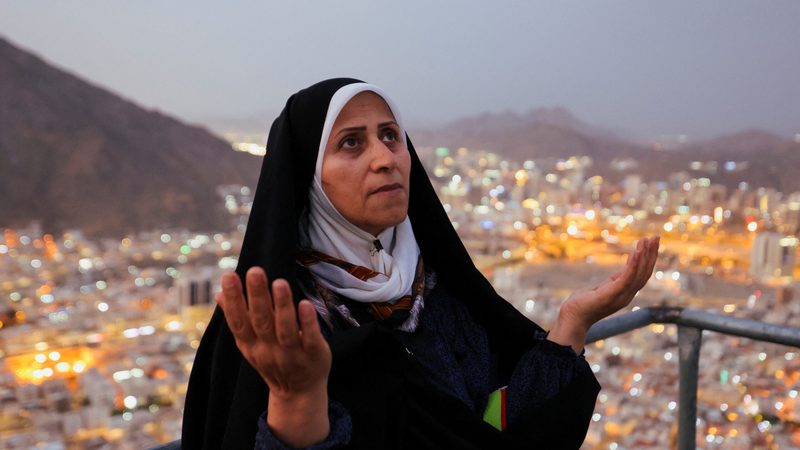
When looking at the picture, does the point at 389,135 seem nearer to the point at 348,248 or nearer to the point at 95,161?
the point at 348,248

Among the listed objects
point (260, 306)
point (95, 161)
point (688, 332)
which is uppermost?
point (260, 306)

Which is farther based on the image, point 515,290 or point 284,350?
point 515,290

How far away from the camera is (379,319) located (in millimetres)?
1079

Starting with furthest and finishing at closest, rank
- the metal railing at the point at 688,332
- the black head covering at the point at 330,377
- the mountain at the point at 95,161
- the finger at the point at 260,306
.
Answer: the mountain at the point at 95,161
the metal railing at the point at 688,332
the black head covering at the point at 330,377
the finger at the point at 260,306

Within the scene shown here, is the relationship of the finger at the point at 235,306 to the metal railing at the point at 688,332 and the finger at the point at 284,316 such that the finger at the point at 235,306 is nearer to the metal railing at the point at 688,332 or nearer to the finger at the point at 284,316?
the finger at the point at 284,316

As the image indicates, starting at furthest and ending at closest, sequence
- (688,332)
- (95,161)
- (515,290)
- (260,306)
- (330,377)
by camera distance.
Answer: (95,161) < (515,290) < (688,332) < (330,377) < (260,306)

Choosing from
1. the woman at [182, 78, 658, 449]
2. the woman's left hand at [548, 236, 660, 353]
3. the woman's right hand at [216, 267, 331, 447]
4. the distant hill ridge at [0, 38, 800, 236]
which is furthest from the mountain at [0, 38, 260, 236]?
the woman's right hand at [216, 267, 331, 447]

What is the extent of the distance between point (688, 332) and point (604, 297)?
0.70m

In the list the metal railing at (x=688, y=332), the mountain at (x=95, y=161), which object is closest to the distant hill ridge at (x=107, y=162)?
the mountain at (x=95, y=161)

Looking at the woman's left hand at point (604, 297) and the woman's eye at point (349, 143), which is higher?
the woman's eye at point (349, 143)

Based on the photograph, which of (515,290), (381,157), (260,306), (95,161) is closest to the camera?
(260,306)

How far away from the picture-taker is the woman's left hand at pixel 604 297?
43.0 inches

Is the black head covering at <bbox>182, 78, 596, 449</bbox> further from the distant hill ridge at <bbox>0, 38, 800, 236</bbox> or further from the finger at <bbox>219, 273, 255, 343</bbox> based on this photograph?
the distant hill ridge at <bbox>0, 38, 800, 236</bbox>

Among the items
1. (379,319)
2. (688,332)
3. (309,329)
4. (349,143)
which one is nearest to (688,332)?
(688,332)
